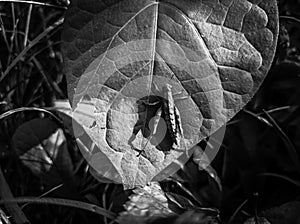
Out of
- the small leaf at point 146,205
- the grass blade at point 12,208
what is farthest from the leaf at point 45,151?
the small leaf at point 146,205

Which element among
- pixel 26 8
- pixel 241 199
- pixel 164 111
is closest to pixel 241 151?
pixel 241 199

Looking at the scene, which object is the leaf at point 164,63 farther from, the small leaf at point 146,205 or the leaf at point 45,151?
the leaf at point 45,151

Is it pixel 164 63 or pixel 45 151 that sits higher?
pixel 164 63

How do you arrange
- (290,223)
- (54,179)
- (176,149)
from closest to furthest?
(176,149)
(290,223)
(54,179)

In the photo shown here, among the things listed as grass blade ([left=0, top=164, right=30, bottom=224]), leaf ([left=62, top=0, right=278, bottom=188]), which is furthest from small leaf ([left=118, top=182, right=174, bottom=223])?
grass blade ([left=0, top=164, right=30, bottom=224])

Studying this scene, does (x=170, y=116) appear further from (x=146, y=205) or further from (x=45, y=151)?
(x=45, y=151)

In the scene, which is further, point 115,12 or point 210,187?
point 210,187

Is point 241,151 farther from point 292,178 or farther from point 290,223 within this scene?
point 290,223

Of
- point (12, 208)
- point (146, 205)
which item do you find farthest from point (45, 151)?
point (146, 205)
